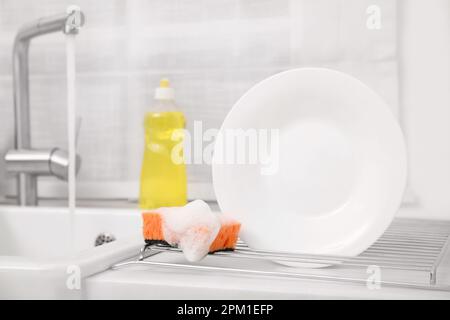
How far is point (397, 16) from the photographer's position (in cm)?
112

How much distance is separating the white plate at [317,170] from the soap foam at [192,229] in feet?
0.28

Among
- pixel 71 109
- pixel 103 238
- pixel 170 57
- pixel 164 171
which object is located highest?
pixel 170 57

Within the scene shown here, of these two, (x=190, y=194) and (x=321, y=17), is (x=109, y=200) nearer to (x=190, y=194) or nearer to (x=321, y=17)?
(x=190, y=194)

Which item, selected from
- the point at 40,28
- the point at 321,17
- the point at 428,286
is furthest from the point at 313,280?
the point at 40,28

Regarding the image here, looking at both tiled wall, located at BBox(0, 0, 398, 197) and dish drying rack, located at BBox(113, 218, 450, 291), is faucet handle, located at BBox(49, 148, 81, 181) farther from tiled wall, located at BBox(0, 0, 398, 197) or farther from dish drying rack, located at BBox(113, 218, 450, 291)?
dish drying rack, located at BBox(113, 218, 450, 291)

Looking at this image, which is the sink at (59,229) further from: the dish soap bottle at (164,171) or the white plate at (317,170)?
the white plate at (317,170)

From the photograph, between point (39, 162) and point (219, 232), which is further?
point (39, 162)

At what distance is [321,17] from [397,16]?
145 millimetres

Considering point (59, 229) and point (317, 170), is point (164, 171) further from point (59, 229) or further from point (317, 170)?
point (317, 170)

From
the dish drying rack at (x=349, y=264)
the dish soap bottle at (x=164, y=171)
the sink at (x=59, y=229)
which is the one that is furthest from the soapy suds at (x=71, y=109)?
the dish drying rack at (x=349, y=264)

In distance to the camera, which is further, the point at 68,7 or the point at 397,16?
the point at 68,7

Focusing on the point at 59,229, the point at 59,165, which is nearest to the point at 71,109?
the point at 59,165

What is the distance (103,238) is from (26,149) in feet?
0.90

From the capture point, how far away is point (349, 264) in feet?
2.15
